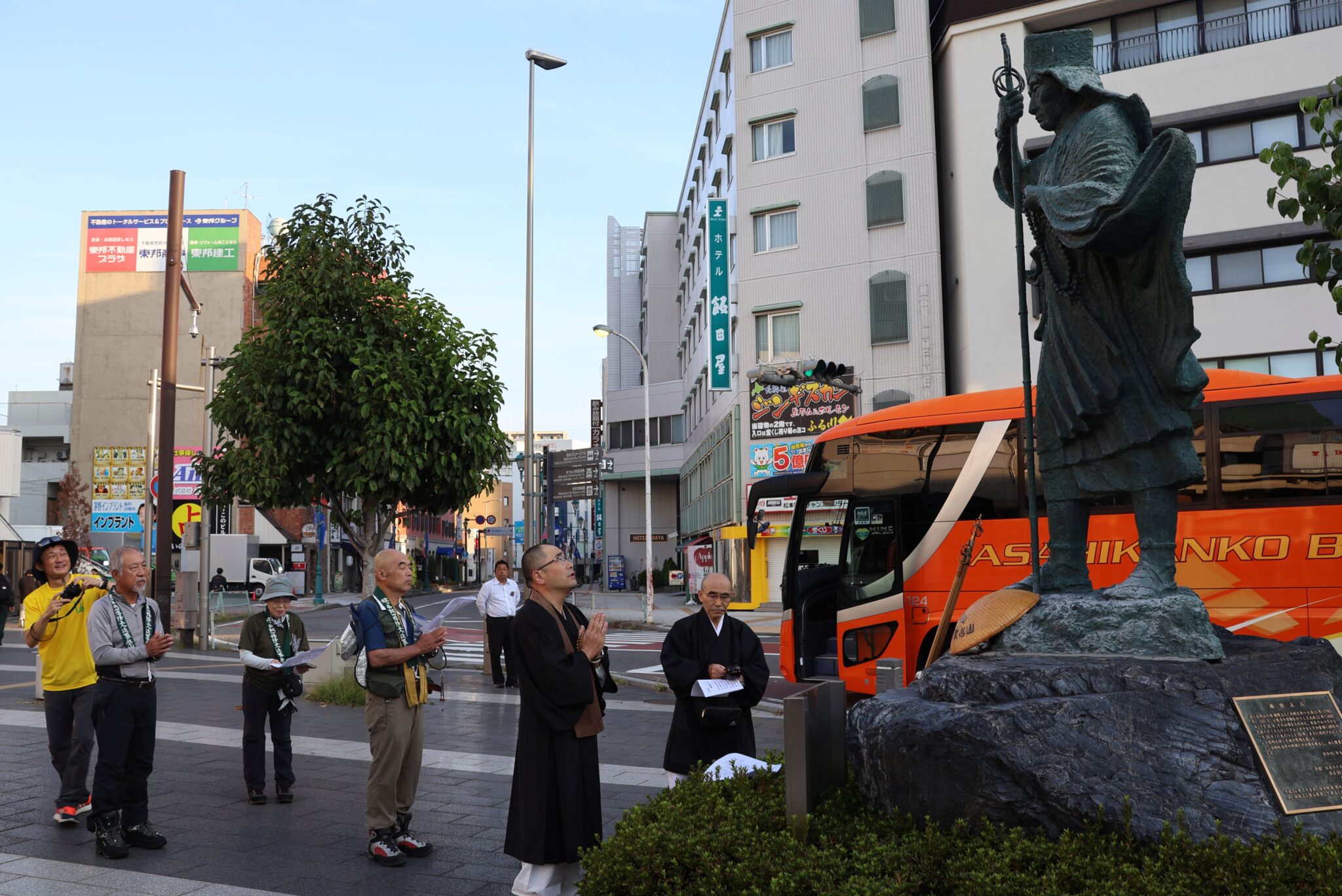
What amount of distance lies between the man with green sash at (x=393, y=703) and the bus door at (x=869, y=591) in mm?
6507

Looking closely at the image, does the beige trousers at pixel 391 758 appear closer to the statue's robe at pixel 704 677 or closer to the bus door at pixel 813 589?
the statue's robe at pixel 704 677

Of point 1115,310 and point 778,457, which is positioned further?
point 778,457

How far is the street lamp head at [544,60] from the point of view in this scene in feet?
73.9

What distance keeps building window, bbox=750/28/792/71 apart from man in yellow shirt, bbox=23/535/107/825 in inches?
1230

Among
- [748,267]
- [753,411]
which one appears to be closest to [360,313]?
[753,411]

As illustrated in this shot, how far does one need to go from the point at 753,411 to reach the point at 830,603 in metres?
18.6

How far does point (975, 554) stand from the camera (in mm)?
11945

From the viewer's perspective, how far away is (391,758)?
22.8ft

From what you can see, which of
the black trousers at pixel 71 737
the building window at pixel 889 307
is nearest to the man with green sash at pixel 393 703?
the black trousers at pixel 71 737

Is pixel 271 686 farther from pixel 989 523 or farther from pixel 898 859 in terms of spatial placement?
pixel 989 523

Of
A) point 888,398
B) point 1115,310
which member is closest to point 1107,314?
point 1115,310

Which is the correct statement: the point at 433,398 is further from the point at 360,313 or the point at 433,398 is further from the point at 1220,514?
the point at 1220,514

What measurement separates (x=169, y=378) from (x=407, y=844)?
12.9 m

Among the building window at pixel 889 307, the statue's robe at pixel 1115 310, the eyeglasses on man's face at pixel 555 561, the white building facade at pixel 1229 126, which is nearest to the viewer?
the statue's robe at pixel 1115 310
